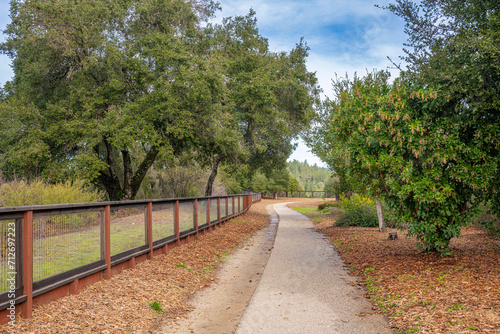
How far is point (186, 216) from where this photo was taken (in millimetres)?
10719

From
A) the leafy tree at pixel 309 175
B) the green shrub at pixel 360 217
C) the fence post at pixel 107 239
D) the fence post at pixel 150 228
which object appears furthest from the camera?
the leafy tree at pixel 309 175

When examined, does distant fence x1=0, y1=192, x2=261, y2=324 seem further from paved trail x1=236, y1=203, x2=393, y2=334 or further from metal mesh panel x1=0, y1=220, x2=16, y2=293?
paved trail x1=236, y1=203, x2=393, y2=334

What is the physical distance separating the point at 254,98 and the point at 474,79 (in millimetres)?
14650

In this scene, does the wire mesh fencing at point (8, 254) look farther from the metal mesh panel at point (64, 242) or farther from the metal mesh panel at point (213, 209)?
the metal mesh panel at point (213, 209)

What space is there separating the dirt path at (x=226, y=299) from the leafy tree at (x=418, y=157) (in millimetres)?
3226

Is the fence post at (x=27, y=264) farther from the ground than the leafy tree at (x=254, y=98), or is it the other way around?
the leafy tree at (x=254, y=98)

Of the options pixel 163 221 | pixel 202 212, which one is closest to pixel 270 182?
pixel 202 212

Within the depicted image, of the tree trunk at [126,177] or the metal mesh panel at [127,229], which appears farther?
the tree trunk at [126,177]

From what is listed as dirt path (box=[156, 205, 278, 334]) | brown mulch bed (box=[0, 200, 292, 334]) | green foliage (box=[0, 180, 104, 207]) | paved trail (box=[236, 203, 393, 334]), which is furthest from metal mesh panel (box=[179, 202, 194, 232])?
green foliage (box=[0, 180, 104, 207])

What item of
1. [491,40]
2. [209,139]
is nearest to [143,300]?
[491,40]

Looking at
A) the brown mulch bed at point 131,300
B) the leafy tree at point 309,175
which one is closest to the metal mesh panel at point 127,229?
the brown mulch bed at point 131,300

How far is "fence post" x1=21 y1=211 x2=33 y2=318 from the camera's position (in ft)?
14.0

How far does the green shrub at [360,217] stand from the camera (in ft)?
51.9

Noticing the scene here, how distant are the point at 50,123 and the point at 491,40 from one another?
18035mm
